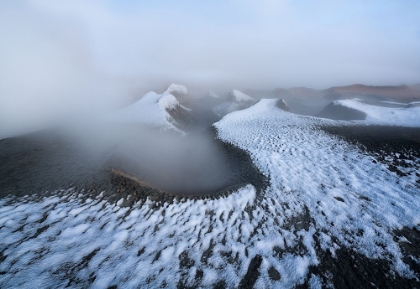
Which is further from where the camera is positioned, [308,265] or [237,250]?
[237,250]

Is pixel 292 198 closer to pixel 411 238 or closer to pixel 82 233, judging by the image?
pixel 411 238

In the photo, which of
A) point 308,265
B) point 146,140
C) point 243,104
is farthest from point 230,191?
point 243,104

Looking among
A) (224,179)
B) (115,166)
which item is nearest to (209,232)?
(224,179)

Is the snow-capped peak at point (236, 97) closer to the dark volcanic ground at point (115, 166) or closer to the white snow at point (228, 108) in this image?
the white snow at point (228, 108)

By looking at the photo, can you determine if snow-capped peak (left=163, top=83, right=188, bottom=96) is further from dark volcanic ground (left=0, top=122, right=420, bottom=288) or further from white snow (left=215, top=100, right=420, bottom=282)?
white snow (left=215, top=100, right=420, bottom=282)

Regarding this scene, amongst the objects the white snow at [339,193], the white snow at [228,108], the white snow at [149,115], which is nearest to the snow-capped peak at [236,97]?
the white snow at [228,108]
